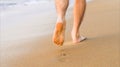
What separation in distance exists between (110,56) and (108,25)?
1.50 metres

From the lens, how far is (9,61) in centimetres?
319

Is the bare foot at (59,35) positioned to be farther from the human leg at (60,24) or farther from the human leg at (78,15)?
the human leg at (78,15)

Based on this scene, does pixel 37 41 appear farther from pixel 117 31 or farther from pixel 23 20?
pixel 23 20

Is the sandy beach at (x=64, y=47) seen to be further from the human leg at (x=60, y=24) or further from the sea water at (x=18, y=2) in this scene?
the sea water at (x=18, y=2)

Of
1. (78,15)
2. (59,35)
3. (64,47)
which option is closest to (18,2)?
(78,15)

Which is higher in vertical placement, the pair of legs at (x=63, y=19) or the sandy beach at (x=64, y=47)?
the pair of legs at (x=63, y=19)

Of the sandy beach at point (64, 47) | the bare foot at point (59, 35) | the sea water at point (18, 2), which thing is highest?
the bare foot at point (59, 35)

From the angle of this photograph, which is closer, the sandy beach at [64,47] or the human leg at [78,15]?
the sandy beach at [64,47]

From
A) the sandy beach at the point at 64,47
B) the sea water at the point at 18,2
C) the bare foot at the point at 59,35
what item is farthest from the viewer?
the sea water at the point at 18,2

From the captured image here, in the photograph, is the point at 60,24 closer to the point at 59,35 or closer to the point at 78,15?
the point at 59,35

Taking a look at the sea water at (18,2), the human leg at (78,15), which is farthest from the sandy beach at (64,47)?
the sea water at (18,2)

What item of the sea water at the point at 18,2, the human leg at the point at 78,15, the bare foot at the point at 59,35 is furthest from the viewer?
the sea water at the point at 18,2

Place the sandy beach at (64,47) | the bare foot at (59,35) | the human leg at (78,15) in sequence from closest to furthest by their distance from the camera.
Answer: the sandy beach at (64,47)
the bare foot at (59,35)
the human leg at (78,15)

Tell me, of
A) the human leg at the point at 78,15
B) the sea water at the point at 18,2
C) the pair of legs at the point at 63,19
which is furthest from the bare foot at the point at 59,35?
the sea water at the point at 18,2
